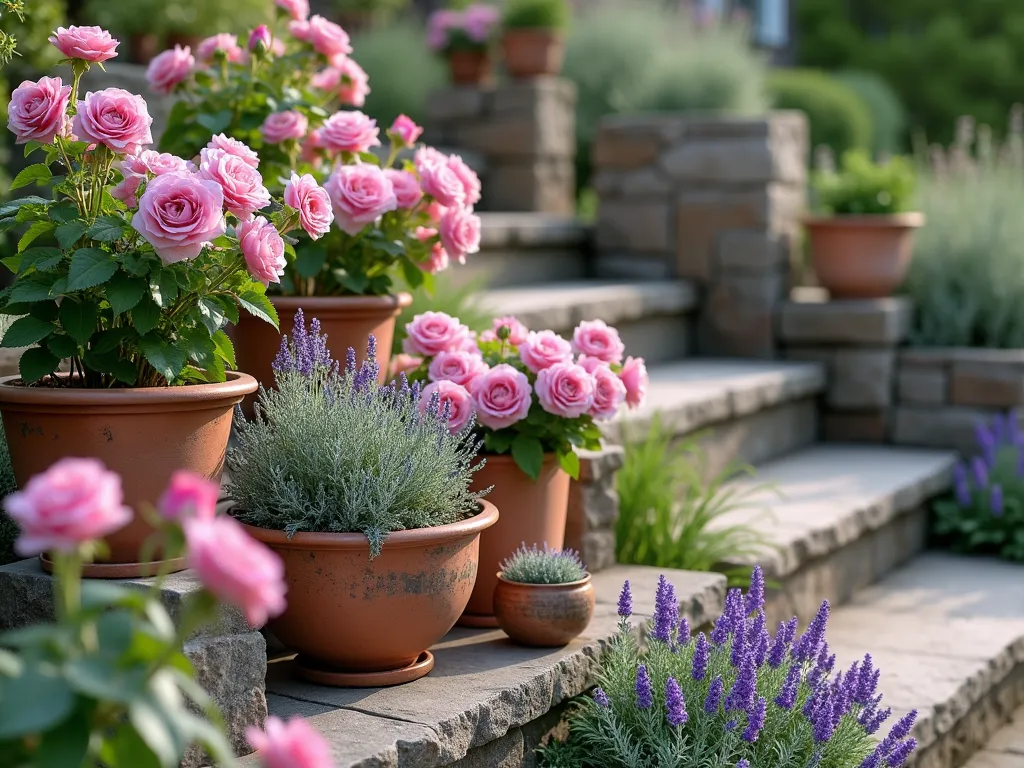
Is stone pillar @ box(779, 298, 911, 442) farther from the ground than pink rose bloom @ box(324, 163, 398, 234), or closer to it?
closer to it

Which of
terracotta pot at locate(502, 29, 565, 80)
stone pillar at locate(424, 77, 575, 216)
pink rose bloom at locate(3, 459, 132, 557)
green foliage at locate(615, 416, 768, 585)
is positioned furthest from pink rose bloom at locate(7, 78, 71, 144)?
terracotta pot at locate(502, 29, 565, 80)

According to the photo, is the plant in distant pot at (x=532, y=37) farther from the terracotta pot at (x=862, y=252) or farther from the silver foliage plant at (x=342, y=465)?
the silver foliage plant at (x=342, y=465)

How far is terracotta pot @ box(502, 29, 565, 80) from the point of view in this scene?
5887 mm

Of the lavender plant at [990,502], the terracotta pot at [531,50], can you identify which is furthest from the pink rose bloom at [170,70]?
the terracotta pot at [531,50]

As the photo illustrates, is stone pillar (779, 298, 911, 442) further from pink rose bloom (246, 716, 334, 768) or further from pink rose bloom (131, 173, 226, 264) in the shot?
pink rose bloom (246, 716, 334, 768)

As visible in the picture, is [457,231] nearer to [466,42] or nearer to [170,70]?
[170,70]

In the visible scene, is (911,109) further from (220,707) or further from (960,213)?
(220,707)

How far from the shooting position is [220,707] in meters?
1.93

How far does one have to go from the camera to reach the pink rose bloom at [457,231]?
274 cm

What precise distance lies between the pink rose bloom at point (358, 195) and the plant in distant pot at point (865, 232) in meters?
2.77

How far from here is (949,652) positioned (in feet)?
10.9

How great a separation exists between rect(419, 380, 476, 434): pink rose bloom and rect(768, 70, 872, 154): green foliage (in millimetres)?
6523

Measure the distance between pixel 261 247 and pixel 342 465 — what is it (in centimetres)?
40

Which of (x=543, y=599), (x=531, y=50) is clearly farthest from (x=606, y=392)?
(x=531, y=50)
